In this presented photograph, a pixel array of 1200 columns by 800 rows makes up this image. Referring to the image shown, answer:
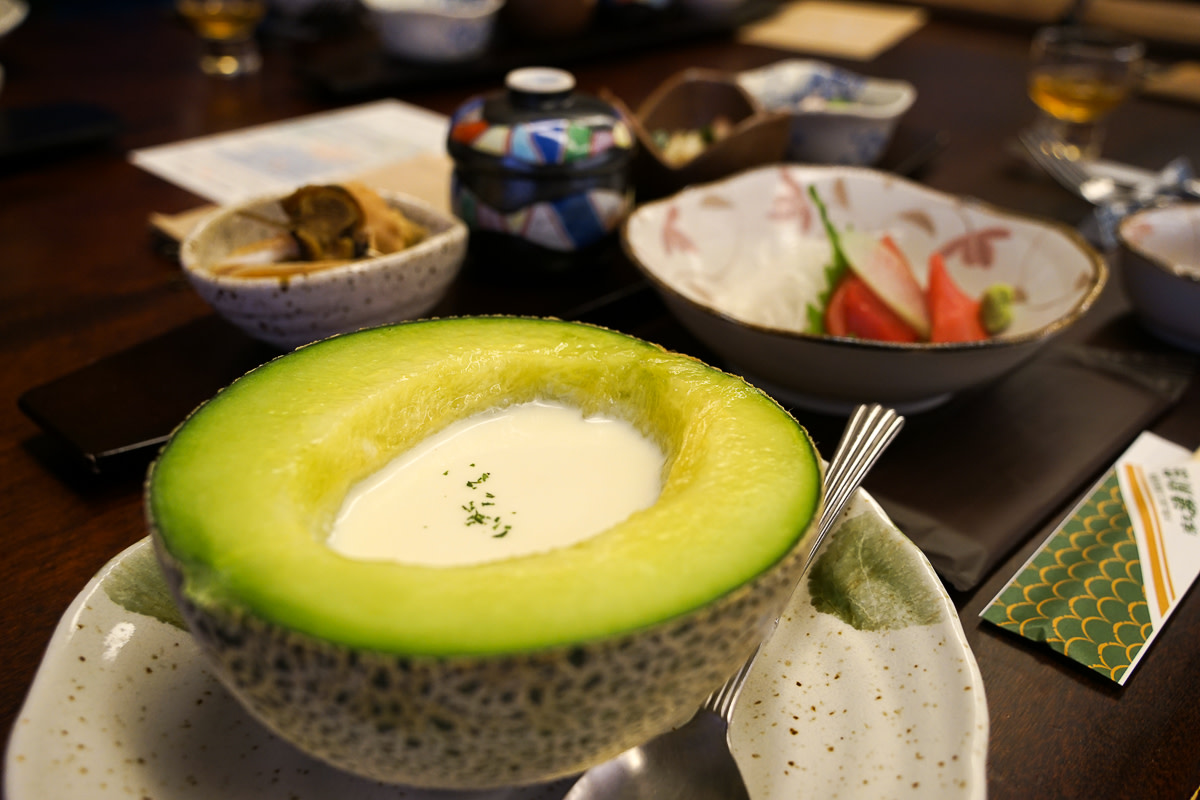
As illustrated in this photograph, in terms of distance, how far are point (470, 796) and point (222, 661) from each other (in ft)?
0.53

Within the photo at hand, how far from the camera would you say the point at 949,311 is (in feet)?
3.18

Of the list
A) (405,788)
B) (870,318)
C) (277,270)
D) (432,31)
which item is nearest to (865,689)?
(405,788)

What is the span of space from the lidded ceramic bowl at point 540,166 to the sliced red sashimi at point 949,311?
38cm

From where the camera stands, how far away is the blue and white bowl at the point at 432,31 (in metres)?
1.79

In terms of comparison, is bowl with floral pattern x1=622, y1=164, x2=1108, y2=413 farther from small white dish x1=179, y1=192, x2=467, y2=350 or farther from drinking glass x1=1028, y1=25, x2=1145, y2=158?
drinking glass x1=1028, y1=25, x2=1145, y2=158

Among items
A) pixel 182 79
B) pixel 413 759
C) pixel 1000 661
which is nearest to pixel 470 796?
pixel 413 759

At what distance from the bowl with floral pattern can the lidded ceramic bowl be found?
0.09m

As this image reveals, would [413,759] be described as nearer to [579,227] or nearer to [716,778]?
[716,778]

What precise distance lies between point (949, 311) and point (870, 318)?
0.09 meters

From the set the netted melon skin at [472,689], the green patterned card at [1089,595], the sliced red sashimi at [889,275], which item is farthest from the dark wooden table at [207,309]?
the netted melon skin at [472,689]

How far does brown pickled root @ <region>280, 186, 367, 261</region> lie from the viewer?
0.93m

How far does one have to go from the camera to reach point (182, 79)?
1.85 m

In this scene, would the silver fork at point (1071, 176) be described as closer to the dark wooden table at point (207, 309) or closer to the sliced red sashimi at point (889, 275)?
the dark wooden table at point (207, 309)

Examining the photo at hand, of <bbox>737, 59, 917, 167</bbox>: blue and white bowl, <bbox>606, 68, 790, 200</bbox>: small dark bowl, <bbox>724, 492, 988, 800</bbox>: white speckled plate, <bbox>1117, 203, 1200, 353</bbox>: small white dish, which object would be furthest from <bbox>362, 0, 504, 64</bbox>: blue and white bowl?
<bbox>724, 492, 988, 800</bbox>: white speckled plate
